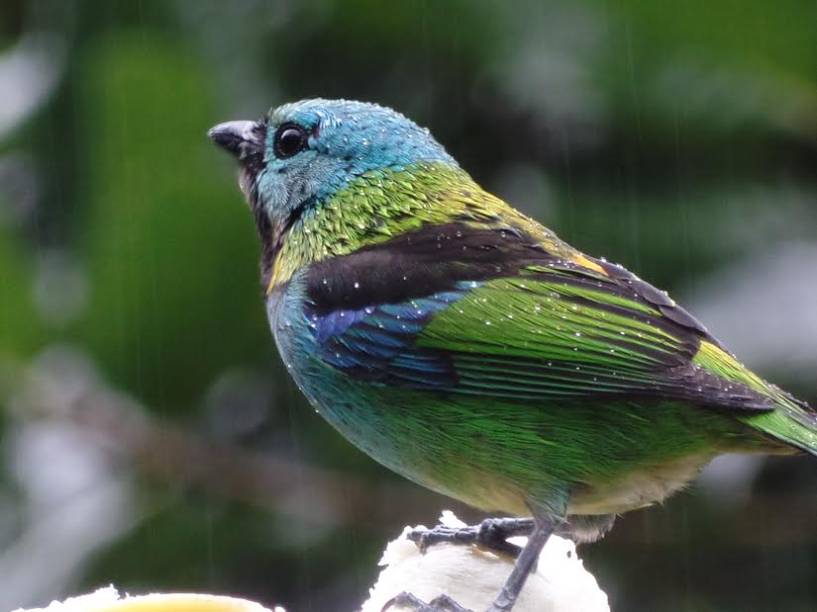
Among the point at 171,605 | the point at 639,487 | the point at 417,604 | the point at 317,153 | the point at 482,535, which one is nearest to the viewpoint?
the point at 171,605

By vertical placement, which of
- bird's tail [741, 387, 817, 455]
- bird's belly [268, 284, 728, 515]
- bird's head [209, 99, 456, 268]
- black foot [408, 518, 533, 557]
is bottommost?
black foot [408, 518, 533, 557]

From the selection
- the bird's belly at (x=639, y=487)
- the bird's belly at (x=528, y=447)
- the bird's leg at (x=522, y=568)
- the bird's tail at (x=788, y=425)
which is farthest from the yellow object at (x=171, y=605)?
the bird's tail at (x=788, y=425)

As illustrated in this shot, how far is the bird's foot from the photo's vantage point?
2.54 metres

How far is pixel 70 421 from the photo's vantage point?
13.4ft

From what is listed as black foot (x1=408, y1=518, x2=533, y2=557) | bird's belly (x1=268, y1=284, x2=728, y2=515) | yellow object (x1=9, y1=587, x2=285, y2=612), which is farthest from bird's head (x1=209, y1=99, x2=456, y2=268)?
yellow object (x1=9, y1=587, x2=285, y2=612)

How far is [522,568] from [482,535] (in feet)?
0.88

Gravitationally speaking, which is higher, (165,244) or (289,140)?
(289,140)

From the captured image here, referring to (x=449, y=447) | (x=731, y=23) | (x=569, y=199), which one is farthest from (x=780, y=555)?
(x=449, y=447)

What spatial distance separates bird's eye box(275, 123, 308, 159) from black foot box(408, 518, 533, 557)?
1004mm

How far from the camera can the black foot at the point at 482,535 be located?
9.52ft

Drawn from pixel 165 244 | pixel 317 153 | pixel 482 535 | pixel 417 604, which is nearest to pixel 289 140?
pixel 317 153

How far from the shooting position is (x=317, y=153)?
3.61 metres

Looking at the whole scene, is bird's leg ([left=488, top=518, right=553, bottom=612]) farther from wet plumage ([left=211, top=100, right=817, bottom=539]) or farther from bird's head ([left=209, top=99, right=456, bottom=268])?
bird's head ([left=209, top=99, right=456, bottom=268])

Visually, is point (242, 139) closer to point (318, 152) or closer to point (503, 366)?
point (318, 152)
